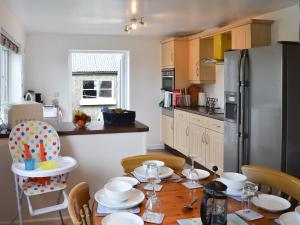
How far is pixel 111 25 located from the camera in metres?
5.43

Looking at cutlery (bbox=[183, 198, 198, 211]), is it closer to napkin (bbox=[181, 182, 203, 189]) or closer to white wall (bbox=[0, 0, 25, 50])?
napkin (bbox=[181, 182, 203, 189])

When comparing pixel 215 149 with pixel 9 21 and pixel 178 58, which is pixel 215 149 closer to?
pixel 178 58

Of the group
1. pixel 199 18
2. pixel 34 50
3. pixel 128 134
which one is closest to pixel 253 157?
pixel 128 134

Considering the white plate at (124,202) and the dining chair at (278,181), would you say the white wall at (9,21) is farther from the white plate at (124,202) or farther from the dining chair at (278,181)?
the dining chair at (278,181)

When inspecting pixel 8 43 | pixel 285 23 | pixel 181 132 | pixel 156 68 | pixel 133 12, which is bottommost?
pixel 181 132

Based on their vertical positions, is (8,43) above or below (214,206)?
above

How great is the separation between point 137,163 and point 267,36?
2826 millimetres

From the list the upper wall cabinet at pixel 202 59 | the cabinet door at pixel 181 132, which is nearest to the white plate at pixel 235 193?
the cabinet door at pixel 181 132

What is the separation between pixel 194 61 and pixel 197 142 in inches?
61.6

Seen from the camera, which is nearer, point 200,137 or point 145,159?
point 145,159

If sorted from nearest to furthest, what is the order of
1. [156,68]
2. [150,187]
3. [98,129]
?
[150,187], [98,129], [156,68]

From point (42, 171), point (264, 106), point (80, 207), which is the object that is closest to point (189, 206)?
point (80, 207)

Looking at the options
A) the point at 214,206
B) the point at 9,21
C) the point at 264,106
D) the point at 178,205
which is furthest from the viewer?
the point at 9,21

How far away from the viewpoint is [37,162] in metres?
2.73
